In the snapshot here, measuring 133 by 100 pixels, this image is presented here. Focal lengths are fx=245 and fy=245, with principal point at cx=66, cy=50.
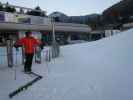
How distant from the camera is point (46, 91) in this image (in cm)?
587

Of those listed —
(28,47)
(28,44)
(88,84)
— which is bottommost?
(88,84)

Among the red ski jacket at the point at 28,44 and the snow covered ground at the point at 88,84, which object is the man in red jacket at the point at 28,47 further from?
the snow covered ground at the point at 88,84

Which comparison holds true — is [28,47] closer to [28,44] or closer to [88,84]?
[28,44]

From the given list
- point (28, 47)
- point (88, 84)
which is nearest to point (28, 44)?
point (28, 47)

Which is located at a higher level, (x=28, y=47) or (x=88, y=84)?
(x=28, y=47)

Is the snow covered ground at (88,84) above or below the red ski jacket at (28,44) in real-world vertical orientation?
below

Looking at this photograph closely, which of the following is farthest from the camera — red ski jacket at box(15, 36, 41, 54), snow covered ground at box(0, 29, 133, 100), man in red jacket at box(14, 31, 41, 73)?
red ski jacket at box(15, 36, 41, 54)

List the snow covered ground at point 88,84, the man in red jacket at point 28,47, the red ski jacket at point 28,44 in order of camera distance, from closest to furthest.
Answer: the snow covered ground at point 88,84, the man in red jacket at point 28,47, the red ski jacket at point 28,44

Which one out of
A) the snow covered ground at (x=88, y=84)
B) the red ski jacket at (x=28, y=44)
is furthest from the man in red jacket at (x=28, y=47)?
the snow covered ground at (x=88, y=84)

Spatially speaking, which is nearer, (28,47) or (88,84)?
(88,84)

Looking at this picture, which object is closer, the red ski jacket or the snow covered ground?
the snow covered ground

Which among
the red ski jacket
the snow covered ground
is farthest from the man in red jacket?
the snow covered ground

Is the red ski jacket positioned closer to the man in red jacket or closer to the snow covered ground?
the man in red jacket

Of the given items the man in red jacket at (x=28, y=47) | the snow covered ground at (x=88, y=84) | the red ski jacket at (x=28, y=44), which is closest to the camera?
the snow covered ground at (x=88, y=84)
